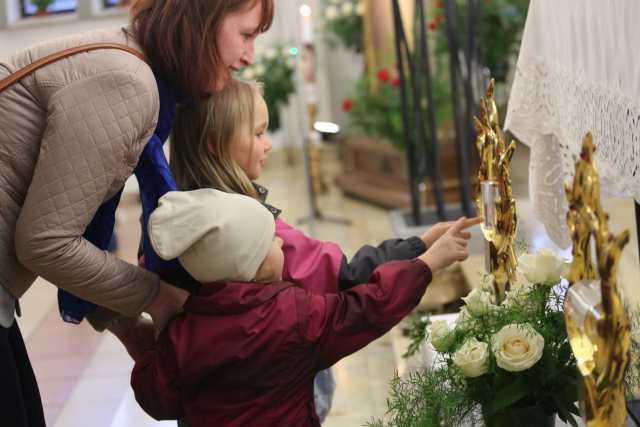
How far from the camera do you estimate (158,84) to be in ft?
6.32

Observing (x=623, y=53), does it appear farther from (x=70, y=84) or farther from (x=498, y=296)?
(x=70, y=84)

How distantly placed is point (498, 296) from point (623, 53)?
52cm

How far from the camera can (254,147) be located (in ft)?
7.16

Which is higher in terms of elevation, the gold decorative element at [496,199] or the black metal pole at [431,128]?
the gold decorative element at [496,199]

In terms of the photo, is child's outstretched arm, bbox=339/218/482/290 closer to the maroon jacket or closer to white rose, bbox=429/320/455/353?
the maroon jacket

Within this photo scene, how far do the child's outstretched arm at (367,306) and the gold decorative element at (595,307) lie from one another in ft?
1.87

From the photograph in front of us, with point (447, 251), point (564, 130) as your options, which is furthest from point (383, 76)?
point (447, 251)

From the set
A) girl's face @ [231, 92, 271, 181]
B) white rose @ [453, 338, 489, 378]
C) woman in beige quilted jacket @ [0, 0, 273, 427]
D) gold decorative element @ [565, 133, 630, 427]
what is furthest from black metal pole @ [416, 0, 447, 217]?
gold decorative element @ [565, 133, 630, 427]

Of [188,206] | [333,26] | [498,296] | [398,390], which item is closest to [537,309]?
[498,296]

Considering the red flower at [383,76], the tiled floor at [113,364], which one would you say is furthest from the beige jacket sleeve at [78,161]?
the red flower at [383,76]

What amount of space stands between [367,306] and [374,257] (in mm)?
301

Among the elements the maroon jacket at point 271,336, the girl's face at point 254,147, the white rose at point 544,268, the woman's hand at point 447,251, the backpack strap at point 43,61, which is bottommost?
the maroon jacket at point 271,336

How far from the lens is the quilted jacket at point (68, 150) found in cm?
174

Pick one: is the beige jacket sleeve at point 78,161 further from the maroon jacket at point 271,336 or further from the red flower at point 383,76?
the red flower at point 383,76
